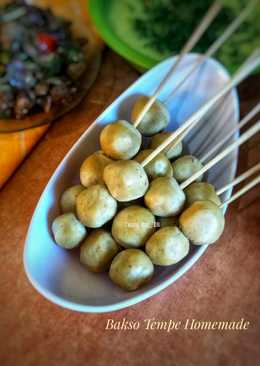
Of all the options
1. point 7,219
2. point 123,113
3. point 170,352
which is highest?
point 123,113

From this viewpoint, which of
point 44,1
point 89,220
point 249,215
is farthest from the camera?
point 44,1

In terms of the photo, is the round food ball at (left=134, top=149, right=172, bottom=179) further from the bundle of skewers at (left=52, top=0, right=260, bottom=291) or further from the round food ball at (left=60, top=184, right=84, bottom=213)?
the round food ball at (left=60, top=184, right=84, bottom=213)

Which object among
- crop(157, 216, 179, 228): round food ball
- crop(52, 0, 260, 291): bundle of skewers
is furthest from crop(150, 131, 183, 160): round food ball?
crop(157, 216, 179, 228): round food ball

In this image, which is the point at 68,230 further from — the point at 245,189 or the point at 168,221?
the point at 245,189

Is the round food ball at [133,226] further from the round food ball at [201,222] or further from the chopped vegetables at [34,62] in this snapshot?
the chopped vegetables at [34,62]

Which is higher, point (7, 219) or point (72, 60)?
point (72, 60)

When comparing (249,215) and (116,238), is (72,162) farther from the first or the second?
(249,215)

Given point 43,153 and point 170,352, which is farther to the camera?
point 43,153

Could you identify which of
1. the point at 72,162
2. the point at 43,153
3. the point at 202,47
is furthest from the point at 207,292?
the point at 202,47
